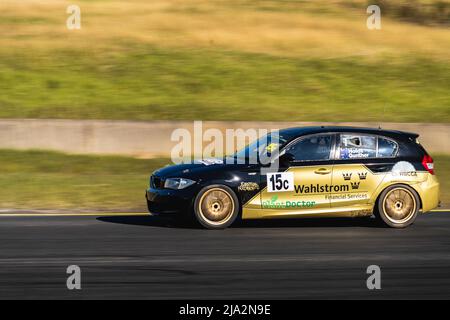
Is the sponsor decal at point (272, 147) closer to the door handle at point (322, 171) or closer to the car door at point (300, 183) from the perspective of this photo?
the car door at point (300, 183)

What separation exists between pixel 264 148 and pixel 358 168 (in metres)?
1.39

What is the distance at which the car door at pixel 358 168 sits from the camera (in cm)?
1277

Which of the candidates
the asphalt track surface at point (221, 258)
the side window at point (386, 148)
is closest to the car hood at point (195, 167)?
the asphalt track surface at point (221, 258)

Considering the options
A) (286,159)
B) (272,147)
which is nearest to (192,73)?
(272,147)

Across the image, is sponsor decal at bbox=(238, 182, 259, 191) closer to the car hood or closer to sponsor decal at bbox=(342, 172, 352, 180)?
Result: the car hood

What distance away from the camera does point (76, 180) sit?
17656 millimetres

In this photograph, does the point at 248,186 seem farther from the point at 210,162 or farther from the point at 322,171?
the point at 322,171

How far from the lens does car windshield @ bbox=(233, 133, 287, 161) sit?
1288 cm

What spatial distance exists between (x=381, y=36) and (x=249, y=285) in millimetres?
23320

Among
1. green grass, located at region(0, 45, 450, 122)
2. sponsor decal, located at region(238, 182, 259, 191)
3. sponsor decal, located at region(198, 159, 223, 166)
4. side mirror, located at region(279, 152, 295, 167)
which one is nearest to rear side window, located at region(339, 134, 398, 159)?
side mirror, located at region(279, 152, 295, 167)

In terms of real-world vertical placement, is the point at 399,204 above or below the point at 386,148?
below

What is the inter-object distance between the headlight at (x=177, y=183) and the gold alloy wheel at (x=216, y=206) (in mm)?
281

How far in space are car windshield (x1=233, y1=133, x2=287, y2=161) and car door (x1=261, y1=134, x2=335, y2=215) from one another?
0.61 ft
